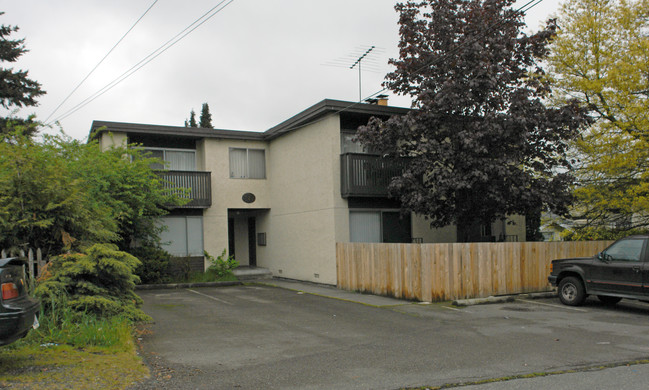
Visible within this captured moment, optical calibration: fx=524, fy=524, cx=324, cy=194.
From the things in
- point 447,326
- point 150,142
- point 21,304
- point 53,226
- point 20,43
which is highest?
point 20,43

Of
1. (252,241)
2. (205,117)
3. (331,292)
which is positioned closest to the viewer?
(331,292)

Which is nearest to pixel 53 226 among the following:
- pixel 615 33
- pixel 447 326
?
pixel 447 326

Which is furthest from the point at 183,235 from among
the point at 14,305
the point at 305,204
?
the point at 14,305

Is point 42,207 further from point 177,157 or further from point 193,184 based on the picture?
point 177,157

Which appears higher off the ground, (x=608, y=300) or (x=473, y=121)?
(x=473, y=121)

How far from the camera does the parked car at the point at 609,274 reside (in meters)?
11.3

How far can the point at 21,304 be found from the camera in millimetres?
5793

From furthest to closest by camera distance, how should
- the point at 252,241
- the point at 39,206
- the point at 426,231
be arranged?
1. the point at 252,241
2. the point at 426,231
3. the point at 39,206

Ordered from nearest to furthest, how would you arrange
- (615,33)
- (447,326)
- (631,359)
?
(631,359) → (447,326) → (615,33)

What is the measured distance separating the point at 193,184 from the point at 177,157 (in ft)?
5.66

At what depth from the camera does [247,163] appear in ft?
67.3

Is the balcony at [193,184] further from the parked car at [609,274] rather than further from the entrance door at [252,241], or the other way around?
the parked car at [609,274]

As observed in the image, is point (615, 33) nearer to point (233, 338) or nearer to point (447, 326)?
point (447, 326)

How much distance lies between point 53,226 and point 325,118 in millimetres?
9485
